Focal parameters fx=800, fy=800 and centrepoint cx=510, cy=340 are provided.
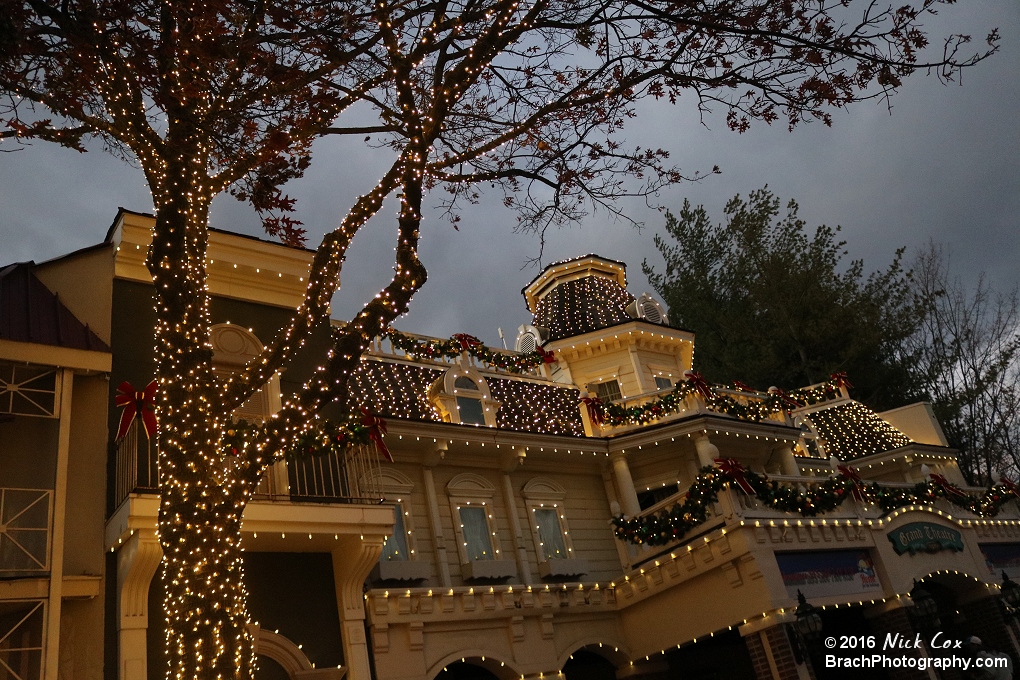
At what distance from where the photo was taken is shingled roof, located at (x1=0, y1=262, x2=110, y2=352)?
1012 centimetres

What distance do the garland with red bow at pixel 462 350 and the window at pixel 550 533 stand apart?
3.08 m

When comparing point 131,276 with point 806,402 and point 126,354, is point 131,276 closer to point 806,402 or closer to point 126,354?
point 126,354

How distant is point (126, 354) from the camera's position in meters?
11.2

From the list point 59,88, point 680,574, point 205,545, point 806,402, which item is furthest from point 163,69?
point 806,402

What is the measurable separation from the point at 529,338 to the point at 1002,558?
38.4ft

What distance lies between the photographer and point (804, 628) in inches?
467

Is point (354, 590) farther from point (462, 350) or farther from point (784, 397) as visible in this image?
point (784, 397)

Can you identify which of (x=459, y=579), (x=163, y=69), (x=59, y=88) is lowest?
(x=459, y=579)

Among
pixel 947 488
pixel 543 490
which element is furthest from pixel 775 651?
pixel 947 488

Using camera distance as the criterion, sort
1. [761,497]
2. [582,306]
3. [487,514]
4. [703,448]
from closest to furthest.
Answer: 1. [761,497]
2. [487,514]
3. [703,448]
4. [582,306]

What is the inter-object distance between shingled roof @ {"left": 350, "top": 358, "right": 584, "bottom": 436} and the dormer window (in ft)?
0.63

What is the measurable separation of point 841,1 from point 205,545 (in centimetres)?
722

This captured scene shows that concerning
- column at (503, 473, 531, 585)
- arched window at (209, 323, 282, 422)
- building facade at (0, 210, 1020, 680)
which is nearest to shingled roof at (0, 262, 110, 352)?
building facade at (0, 210, 1020, 680)

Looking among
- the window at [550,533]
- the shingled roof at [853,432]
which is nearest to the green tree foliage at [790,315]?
the shingled roof at [853,432]
